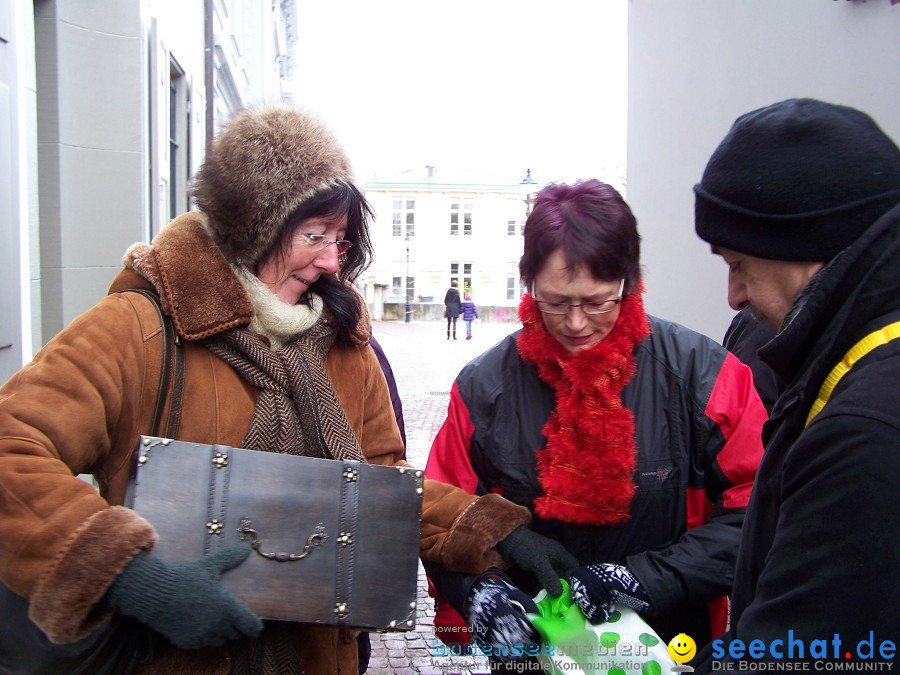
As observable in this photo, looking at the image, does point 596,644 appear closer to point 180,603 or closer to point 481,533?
point 481,533

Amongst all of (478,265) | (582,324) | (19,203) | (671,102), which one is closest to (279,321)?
(582,324)

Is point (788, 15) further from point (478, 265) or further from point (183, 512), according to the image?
point (478, 265)

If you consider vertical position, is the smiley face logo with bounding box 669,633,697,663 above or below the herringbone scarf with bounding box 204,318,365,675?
below

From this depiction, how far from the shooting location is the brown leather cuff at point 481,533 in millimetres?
2035

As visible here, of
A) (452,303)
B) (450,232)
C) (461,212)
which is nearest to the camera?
(452,303)

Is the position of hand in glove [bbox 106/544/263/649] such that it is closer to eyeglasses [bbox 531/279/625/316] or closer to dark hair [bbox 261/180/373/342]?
dark hair [bbox 261/180/373/342]

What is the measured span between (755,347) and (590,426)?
1.33 m

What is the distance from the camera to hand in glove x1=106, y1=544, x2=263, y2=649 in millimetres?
1530

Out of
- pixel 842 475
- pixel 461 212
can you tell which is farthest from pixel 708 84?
pixel 461 212

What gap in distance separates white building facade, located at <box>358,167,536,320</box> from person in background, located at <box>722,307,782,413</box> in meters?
47.8

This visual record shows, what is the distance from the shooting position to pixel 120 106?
17.9ft

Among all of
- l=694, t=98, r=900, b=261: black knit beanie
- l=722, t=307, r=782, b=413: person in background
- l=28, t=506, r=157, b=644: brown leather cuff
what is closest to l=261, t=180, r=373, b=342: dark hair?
l=28, t=506, r=157, b=644: brown leather cuff

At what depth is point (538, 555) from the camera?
2008mm

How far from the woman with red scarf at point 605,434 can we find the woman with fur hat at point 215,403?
0.50ft
